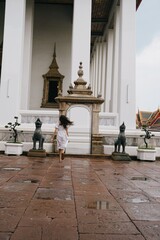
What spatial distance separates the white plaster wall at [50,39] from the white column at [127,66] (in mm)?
5536

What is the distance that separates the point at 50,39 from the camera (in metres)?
19.0

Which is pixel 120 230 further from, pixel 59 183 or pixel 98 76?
pixel 98 76

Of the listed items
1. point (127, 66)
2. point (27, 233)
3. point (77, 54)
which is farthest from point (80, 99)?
point (27, 233)

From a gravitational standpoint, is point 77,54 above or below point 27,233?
above

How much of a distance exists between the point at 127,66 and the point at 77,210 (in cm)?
1221

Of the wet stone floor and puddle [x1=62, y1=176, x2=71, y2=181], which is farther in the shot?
puddle [x1=62, y1=176, x2=71, y2=181]

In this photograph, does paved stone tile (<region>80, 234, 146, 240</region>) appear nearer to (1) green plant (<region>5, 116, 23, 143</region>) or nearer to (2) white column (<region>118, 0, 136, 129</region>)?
(1) green plant (<region>5, 116, 23, 143</region>)

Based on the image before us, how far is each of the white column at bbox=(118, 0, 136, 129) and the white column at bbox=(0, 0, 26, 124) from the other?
17.4ft

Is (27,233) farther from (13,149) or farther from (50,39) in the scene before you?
(50,39)

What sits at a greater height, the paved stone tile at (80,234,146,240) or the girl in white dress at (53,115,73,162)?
the girl in white dress at (53,115,73,162)

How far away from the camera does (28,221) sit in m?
2.44

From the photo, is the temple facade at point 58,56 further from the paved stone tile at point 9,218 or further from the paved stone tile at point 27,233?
the paved stone tile at point 27,233

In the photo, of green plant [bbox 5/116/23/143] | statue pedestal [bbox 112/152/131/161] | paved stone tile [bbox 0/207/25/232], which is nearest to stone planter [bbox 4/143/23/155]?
green plant [bbox 5/116/23/143]

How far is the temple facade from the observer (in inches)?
539
